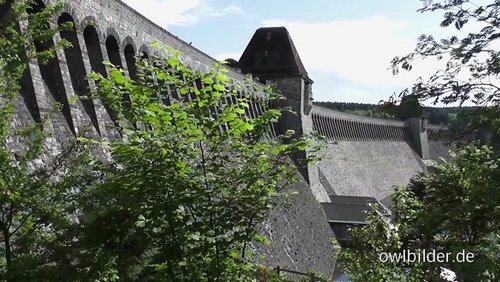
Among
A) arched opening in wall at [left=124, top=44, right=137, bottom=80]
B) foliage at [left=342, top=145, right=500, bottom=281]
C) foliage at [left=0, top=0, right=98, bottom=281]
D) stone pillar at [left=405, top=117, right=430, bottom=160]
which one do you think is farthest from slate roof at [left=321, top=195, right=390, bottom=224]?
stone pillar at [left=405, top=117, right=430, bottom=160]

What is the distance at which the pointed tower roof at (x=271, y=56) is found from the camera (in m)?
29.2

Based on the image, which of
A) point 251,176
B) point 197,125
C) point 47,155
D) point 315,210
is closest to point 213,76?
point 197,125

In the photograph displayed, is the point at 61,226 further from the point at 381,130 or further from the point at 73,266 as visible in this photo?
the point at 381,130

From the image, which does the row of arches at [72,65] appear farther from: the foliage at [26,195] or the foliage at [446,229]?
the foliage at [446,229]

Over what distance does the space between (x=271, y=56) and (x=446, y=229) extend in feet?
77.9

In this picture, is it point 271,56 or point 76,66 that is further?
point 271,56

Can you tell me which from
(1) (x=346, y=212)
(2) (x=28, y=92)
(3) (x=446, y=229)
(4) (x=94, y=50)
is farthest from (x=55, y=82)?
(1) (x=346, y=212)

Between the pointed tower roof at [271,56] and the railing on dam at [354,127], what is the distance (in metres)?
4.48

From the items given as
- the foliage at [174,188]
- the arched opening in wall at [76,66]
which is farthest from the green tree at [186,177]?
the arched opening in wall at [76,66]

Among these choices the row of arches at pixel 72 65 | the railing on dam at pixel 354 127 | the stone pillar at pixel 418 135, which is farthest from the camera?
the stone pillar at pixel 418 135

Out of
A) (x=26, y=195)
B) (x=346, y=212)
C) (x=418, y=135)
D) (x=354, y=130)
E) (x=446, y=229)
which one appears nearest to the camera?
(x=26, y=195)

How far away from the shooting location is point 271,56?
1180 inches

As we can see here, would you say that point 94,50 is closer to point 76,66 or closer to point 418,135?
point 76,66

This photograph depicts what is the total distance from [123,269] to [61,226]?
2.56ft
